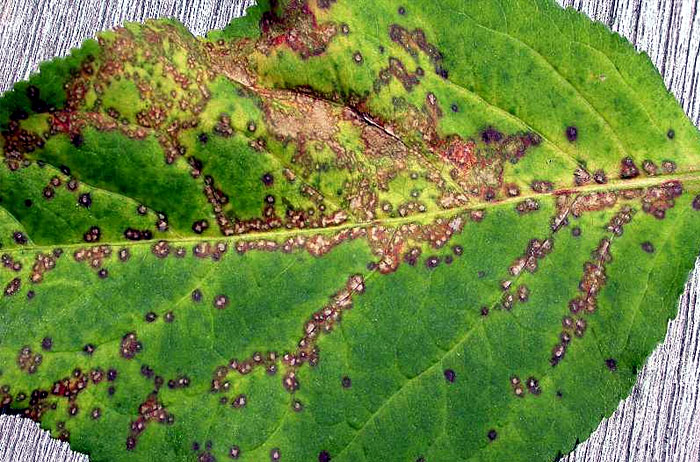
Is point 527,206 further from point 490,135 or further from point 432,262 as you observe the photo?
point 432,262

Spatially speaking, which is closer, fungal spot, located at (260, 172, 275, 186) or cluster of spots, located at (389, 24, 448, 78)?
fungal spot, located at (260, 172, 275, 186)

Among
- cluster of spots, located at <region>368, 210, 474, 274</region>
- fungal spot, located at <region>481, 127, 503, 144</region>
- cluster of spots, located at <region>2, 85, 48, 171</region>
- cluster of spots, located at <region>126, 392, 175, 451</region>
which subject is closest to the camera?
cluster of spots, located at <region>2, 85, 48, 171</region>

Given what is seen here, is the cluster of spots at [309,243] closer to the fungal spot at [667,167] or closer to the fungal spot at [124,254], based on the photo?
the fungal spot at [124,254]

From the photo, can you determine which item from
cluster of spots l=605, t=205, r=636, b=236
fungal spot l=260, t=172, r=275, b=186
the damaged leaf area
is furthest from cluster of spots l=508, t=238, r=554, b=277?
fungal spot l=260, t=172, r=275, b=186

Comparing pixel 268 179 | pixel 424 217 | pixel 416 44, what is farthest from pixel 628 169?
pixel 268 179

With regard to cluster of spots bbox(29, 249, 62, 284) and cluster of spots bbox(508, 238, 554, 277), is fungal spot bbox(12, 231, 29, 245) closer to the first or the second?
cluster of spots bbox(29, 249, 62, 284)

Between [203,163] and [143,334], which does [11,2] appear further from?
[143,334]

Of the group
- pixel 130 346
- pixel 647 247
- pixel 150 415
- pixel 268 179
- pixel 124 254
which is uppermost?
pixel 647 247

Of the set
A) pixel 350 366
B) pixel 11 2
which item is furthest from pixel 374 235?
pixel 11 2
